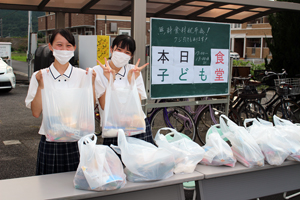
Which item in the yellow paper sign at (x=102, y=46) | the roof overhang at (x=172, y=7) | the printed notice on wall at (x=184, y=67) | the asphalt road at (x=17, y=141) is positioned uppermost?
the roof overhang at (x=172, y=7)

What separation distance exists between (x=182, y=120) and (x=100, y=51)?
2845 mm

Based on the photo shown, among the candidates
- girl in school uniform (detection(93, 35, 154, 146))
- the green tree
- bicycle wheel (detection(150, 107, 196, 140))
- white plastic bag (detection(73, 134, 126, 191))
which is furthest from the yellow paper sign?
white plastic bag (detection(73, 134, 126, 191))

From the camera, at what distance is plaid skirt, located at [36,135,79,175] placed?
2.43m

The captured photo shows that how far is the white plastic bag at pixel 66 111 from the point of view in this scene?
7.50 ft

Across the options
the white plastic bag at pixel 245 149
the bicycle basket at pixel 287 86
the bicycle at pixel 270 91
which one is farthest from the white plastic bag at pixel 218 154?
the bicycle at pixel 270 91

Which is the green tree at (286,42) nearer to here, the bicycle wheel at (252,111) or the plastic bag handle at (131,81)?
the bicycle wheel at (252,111)

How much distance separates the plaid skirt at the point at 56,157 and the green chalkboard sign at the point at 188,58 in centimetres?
188

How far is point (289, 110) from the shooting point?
5.96 meters

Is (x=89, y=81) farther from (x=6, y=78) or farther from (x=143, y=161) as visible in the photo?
(x=6, y=78)

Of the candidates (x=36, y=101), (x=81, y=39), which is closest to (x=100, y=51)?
(x=81, y=39)

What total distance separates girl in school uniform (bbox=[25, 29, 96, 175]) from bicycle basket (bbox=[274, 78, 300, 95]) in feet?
14.5

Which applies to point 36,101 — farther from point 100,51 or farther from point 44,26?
point 44,26

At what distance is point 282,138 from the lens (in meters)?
2.98

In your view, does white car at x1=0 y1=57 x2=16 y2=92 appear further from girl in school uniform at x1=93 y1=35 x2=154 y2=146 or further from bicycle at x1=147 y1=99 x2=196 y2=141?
girl in school uniform at x1=93 y1=35 x2=154 y2=146
